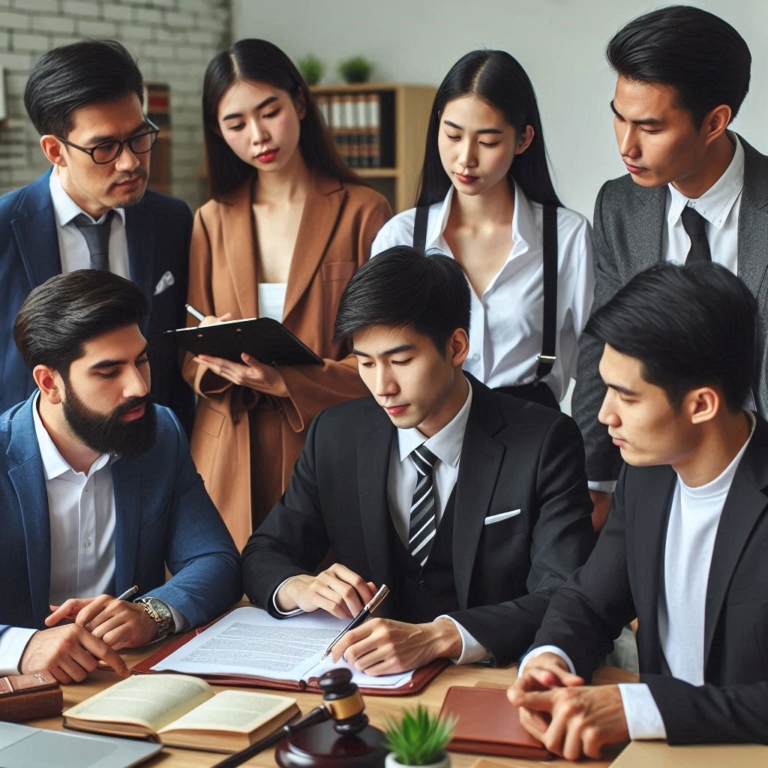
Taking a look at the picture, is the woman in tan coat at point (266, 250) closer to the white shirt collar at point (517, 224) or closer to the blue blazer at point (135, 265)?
the blue blazer at point (135, 265)

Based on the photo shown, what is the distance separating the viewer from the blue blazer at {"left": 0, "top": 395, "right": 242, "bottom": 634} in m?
2.14

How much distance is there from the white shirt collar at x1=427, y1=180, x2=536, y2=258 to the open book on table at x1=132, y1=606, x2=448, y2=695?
1094 millimetres

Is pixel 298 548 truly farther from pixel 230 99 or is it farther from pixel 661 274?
pixel 230 99

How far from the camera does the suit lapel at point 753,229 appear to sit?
7.82 ft

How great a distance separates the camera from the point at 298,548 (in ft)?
7.78

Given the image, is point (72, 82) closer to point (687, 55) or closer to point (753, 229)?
point (687, 55)

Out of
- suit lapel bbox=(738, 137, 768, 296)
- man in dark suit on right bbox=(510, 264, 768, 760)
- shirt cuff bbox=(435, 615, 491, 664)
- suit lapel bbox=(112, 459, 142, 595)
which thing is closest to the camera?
man in dark suit on right bbox=(510, 264, 768, 760)

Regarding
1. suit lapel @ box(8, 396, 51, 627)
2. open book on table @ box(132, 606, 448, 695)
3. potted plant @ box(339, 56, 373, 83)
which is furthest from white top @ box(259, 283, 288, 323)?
potted plant @ box(339, 56, 373, 83)

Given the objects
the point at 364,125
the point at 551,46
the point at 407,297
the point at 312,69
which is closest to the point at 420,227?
the point at 407,297

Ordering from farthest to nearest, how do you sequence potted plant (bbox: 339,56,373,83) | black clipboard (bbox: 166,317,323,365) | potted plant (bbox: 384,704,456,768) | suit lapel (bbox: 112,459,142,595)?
potted plant (bbox: 339,56,373,83) < black clipboard (bbox: 166,317,323,365) < suit lapel (bbox: 112,459,142,595) < potted plant (bbox: 384,704,456,768)

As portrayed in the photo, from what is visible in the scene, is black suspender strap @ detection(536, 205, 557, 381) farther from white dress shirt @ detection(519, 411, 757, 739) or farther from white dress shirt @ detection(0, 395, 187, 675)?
white dress shirt @ detection(0, 395, 187, 675)

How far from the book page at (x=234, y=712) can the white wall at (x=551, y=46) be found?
158 inches

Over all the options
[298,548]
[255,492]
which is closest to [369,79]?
[255,492]

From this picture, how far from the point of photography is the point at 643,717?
1.57 meters
